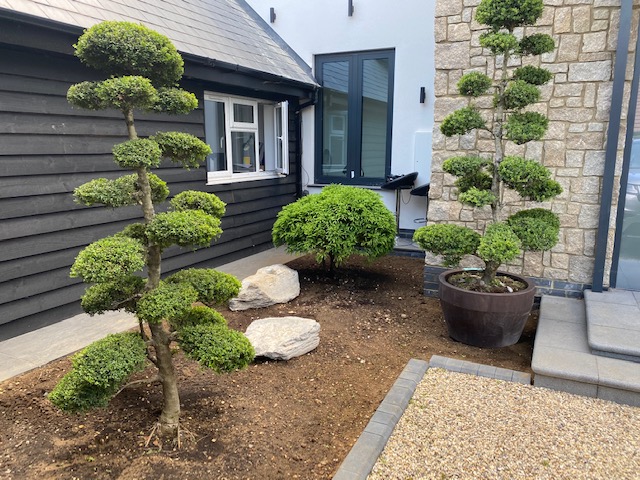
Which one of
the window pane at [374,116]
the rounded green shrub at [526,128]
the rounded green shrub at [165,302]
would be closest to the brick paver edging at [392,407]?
the rounded green shrub at [165,302]

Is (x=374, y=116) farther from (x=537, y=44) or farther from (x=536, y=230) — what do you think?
(x=536, y=230)

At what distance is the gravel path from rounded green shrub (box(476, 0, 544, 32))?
2762 millimetres

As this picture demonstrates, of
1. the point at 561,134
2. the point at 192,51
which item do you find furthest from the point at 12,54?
the point at 561,134

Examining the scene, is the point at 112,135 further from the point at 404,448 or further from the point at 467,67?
the point at 404,448

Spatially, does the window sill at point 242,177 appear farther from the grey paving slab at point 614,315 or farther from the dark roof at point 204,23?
the grey paving slab at point 614,315

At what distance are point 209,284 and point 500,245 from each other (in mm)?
2248

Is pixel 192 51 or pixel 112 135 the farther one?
pixel 192 51

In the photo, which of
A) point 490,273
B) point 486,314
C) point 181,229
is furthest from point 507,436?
point 181,229

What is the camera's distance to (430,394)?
2949 millimetres

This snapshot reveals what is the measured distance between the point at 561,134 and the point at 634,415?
8.65 feet

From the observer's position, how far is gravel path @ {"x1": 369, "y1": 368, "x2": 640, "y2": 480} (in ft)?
7.38

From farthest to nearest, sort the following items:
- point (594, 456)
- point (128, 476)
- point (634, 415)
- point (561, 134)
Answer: point (561, 134) < point (634, 415) < point (594, 456) < point (128, 476)

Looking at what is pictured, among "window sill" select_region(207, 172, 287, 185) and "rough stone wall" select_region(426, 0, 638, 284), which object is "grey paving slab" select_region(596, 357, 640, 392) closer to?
"rough stone wall" select_region(426, 0, 638, 284)

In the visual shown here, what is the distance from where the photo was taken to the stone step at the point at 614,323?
3.15 meters
